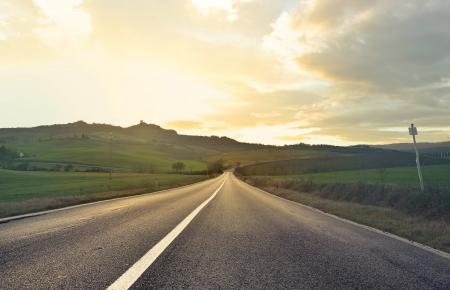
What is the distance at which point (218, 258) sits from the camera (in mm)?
6402

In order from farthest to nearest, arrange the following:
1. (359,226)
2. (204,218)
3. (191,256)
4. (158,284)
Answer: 1. (204,218)
2. (359,226)
3. (191,256)
4. (158,284)

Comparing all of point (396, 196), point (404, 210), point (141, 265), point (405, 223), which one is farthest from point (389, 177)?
point (141, 265)

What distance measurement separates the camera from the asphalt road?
495 centimetres

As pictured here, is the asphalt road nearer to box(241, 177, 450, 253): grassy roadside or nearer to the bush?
box(241, 177, 450, 253): grassy roadside

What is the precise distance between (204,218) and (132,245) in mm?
5210

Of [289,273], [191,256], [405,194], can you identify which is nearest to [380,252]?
[289,273]

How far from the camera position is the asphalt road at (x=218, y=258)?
495 centimetres

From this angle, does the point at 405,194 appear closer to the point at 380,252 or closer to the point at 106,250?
the point at 380,252

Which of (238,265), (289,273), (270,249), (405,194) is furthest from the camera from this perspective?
(405,194)

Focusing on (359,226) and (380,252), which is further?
(359,226)

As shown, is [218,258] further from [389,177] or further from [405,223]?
[389,177]

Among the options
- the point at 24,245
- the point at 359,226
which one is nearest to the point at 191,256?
the point at 24,245

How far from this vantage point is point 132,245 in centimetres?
741

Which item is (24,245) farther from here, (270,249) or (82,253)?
(270,249)
